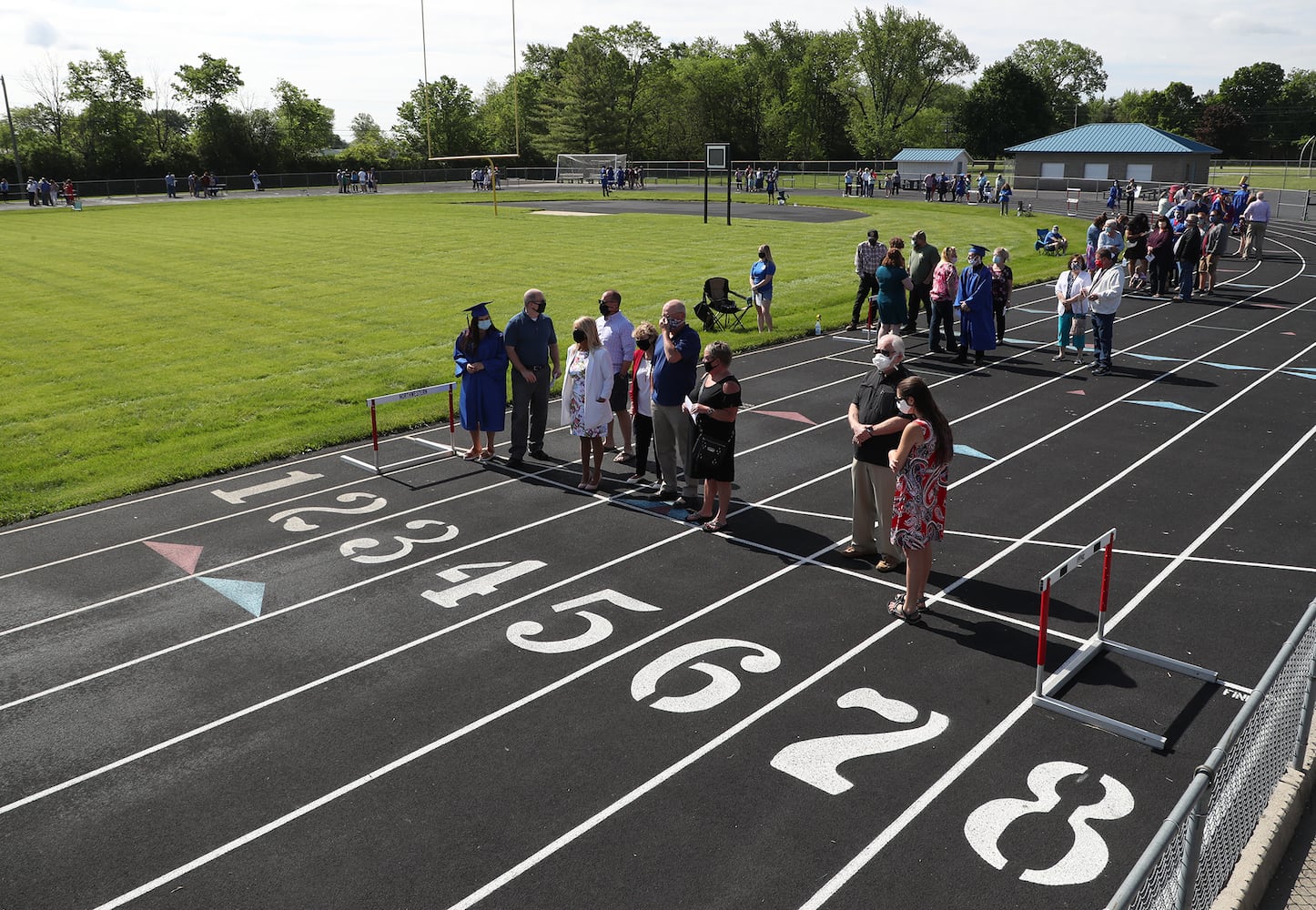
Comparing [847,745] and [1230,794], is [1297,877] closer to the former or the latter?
[1230,794]

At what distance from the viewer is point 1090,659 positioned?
26.0ft

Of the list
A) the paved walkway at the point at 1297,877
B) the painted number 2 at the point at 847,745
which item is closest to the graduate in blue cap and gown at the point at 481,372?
the painted number 2 at the point at 847,745

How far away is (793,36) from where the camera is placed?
113 m

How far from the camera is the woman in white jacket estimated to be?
11797mm

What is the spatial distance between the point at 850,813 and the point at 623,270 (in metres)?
24.3

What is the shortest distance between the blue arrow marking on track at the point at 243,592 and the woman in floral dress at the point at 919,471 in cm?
577

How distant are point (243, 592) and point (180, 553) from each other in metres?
1.46

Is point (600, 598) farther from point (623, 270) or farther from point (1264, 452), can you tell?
point (623, 270)

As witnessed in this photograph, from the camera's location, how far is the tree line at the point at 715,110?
93562 millimetres

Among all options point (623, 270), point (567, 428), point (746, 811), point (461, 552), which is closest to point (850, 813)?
point (746, 811)

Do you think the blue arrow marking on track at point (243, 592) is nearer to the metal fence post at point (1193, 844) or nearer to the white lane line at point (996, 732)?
the white lane line at point (996, 732)

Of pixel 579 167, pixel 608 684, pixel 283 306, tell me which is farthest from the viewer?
pixel 579 167

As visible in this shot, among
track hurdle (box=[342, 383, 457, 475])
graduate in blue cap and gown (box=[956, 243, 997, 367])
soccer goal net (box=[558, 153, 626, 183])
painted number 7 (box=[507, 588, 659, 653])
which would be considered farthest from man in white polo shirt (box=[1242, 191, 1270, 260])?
soccer goal net (box=[558, 153, 626, 183])

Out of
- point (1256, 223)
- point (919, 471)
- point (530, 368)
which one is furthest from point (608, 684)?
point (1256, 223)
